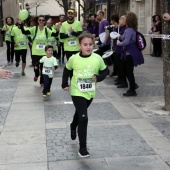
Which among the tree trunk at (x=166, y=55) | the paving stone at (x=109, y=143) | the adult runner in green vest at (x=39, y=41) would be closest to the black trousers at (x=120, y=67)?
the adult runner in green vest at (x=39, y=41)

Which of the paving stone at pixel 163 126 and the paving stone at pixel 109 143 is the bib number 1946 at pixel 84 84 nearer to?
the paving stone at pixel 109 143

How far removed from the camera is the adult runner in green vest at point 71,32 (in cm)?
971

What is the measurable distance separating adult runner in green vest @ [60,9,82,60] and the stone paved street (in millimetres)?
1428

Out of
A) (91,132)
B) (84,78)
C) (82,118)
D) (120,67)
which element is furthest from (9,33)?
(82,118)

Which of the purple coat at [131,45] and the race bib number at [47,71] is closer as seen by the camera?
the purple coat at [131,45]

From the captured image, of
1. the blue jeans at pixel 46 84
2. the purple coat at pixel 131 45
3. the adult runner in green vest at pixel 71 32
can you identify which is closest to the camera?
the purple coat at pixel 131 45

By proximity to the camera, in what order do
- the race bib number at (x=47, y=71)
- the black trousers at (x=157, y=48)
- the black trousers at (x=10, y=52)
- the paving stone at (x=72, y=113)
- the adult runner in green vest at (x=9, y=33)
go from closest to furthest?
the paving stone at (x=72, y=113) → the race bib number at (x=47, y=71) → the adult runner in green vest at (x=9, y=33) → the black trousers at (x=10, y=52) → the black trousers at (x=157, y=48)

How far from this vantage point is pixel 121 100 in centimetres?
791

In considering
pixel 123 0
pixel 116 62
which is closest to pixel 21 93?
pixel 116 62

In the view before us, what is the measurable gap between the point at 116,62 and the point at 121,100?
230 centimetres

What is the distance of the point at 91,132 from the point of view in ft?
18.5

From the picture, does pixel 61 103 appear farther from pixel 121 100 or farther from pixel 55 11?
pixel 55 11

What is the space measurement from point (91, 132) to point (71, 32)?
4.49 m

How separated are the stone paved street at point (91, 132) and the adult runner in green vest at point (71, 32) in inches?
56.2
